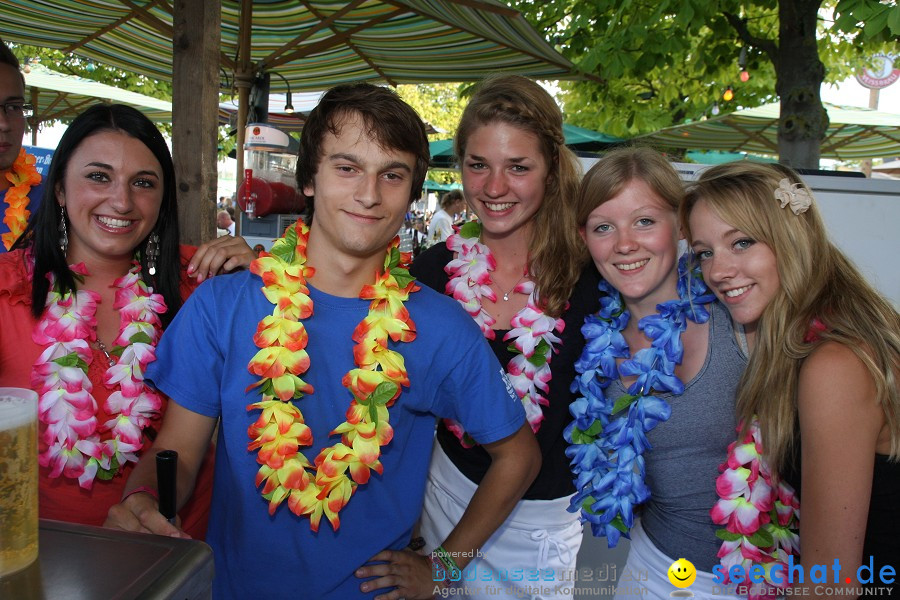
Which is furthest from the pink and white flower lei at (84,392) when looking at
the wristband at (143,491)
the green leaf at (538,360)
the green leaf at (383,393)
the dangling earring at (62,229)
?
the green leaf at (538,360)

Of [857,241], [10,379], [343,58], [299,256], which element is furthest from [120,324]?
[343,58]

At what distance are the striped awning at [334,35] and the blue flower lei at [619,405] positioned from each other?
3061 mm

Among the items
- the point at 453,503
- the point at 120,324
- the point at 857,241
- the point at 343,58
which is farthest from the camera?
the point at 343,58

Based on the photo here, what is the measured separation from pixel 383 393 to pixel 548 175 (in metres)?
1.20

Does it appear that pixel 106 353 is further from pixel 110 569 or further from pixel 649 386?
pixel 649 386

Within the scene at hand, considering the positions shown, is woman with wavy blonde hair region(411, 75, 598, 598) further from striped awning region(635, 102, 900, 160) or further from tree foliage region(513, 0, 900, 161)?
striped awning region(635, 102, 900, 160)

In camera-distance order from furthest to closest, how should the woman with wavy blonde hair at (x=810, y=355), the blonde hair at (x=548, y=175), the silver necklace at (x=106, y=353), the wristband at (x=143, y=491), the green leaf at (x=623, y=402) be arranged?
1. the blonde hair at (x=548, y=175)
2. the green leaf at (x=623, y=402)
3. the silver necklace at (x=106, y=353)
4. the woman with wavy blonde hair at (x=810, y=355)
5. the wristband at (x=143, y=491)

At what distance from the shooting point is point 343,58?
6.93m

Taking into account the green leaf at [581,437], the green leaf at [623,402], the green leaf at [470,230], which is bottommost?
→ the green leaf at [581,437]

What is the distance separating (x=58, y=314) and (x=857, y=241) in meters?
3.84

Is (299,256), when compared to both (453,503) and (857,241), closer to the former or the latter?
(453,503)

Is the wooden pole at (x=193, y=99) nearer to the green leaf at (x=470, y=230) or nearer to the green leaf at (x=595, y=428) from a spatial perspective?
the green leaf at (x=470, y=230)

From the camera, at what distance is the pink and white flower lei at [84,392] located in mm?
1834

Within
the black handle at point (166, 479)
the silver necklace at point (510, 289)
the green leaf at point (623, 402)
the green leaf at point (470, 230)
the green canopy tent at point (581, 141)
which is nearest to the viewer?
the black handle at point (166, 479)
